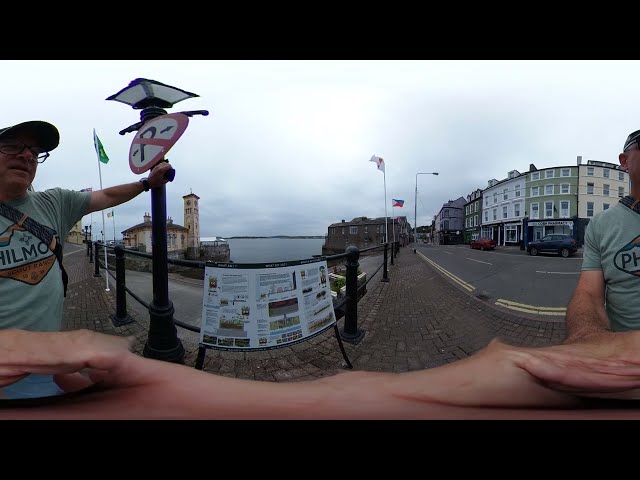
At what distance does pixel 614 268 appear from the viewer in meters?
0.90

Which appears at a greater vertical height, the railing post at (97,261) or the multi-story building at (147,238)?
the multi-story building at (147,238)

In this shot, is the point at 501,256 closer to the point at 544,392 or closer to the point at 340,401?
the point at 544,392

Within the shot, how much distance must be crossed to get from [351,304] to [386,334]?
0.32 m

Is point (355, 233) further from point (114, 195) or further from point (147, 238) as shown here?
point (114, 195)

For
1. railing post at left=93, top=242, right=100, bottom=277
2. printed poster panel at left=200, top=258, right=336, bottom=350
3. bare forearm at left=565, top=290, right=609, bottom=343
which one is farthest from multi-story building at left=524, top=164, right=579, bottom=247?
railing post at left=93, top=242, right=100, bottom=277

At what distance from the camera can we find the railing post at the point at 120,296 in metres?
1.58

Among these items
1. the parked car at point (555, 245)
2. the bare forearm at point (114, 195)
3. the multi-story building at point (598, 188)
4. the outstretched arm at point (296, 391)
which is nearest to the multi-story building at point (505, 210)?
the parked car at point (555, 245)

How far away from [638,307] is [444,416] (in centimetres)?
103

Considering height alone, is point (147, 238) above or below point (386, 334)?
above

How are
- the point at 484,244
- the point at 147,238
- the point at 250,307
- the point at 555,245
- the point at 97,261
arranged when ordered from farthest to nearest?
1. the point at 484,244
2. the point at 555,245
3. the point at 97,261
4. the point at 147,238
5. the point at 250,307

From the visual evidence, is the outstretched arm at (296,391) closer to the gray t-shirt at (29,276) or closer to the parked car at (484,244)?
the gray t-shirt at (29,276)

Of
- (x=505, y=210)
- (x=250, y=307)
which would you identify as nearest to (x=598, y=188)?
(x=505, y=210)

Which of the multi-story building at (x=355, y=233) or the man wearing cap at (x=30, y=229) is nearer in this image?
the man wearing cap at (x=30, y=229)

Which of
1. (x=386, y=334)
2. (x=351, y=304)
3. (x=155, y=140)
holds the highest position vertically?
(x=155, y=140)
